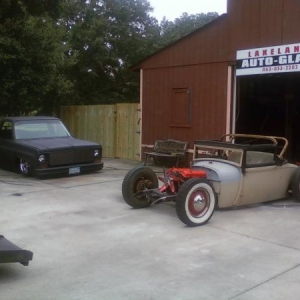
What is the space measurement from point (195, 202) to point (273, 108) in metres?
9.31

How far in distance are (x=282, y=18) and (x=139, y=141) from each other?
6030mm

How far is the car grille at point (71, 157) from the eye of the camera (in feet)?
35.2

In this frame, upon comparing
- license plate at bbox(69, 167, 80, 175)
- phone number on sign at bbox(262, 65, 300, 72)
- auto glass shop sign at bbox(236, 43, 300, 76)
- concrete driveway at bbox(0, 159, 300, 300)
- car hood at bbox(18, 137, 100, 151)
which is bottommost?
concrete driveway at bbox(0, 159, 300, 300)

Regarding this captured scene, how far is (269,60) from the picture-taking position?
1062 cm

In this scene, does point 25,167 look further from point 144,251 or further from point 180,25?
point 180,25

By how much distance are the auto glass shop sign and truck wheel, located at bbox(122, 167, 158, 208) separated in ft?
14.7

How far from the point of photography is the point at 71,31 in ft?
70.0

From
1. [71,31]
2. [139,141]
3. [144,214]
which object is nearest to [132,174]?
[144,214]

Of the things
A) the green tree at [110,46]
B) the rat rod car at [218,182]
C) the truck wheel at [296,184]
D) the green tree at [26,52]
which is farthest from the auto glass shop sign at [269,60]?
the green tree at [110,46]

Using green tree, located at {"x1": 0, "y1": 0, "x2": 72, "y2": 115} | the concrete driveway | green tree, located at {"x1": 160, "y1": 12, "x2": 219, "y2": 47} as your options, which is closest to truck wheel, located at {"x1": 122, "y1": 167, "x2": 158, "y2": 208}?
the concrete driveway

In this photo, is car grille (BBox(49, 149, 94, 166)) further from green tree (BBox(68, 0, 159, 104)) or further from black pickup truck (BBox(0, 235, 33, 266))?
green tree (BBox(68, 0, 159, 104))

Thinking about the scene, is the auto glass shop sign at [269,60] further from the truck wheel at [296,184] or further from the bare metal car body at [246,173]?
the truck wheel at [296,184]

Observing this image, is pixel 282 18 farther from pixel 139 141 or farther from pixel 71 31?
pixel 71 31

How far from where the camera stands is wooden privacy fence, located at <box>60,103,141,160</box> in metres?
14.9
